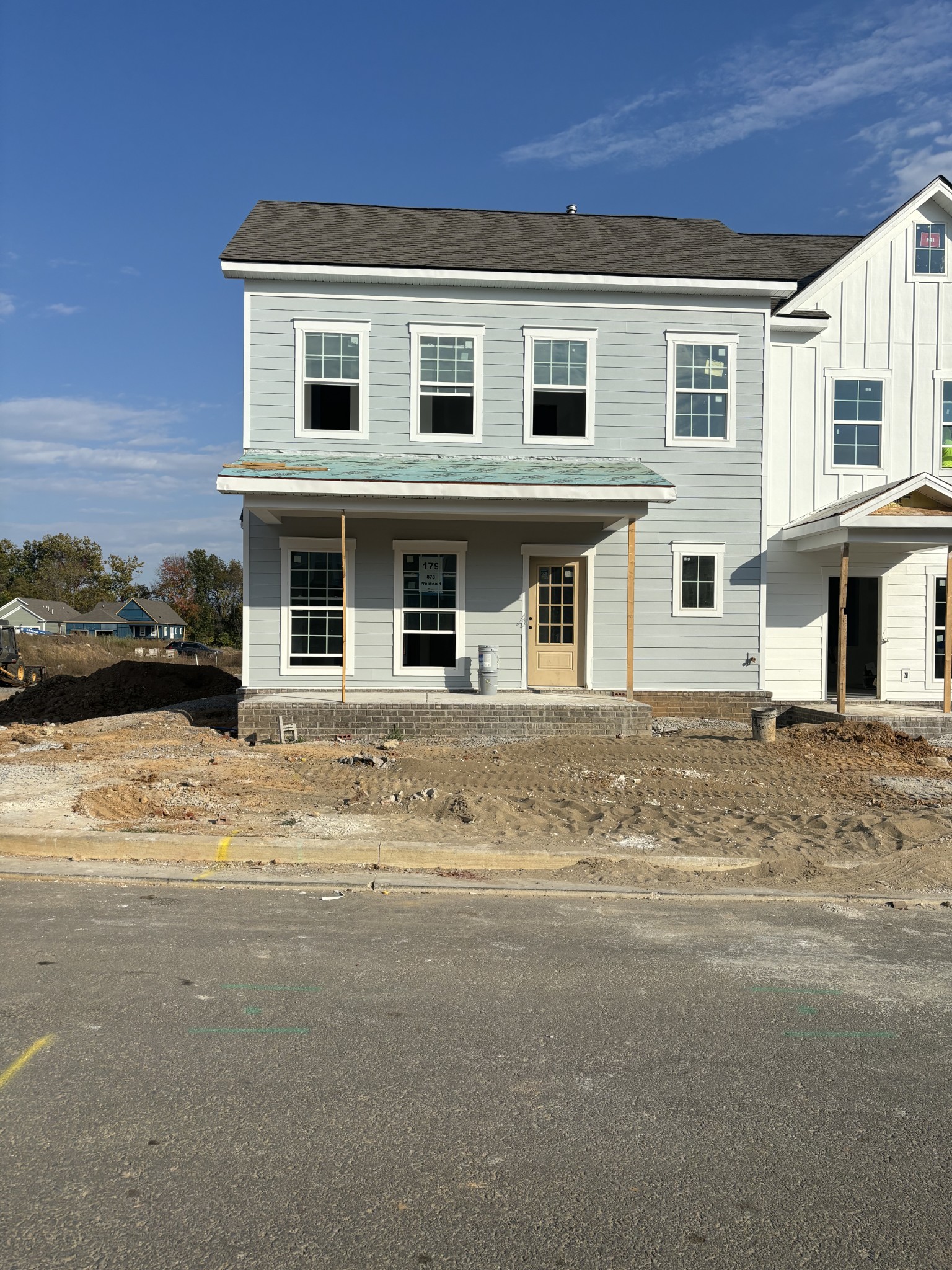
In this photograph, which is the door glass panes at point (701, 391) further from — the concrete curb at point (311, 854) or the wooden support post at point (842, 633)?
the concrete curb at point (311, 854)

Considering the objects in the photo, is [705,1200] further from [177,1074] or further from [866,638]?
A: [866,638]

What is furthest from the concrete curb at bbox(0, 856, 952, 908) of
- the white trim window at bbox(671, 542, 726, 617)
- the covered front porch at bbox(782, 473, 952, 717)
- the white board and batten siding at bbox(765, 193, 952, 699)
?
the white board and batten siding at bbox(765, 193, 952, 699)

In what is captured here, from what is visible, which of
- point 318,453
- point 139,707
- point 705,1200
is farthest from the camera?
point 139,707

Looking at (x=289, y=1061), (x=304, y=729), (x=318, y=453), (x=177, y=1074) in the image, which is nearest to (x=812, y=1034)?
(x=289, y=1061)

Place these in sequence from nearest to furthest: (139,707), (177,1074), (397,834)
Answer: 1. (177,1074)
2. (397,834)
3. (139,707)

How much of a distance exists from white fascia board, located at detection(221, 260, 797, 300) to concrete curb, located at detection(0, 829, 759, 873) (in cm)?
1160

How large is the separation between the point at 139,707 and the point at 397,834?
15372 millimetres

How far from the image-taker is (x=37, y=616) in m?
82.9

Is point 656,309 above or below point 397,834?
above

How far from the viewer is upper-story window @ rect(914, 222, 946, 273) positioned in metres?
17.9

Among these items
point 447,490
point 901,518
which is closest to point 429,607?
point 447,490

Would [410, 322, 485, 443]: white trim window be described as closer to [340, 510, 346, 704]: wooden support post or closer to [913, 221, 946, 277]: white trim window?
[340, 510, 346, 704]: wooden support post

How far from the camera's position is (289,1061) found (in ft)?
13.3

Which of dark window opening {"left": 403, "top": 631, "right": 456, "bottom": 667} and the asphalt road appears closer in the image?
the asphalt road
